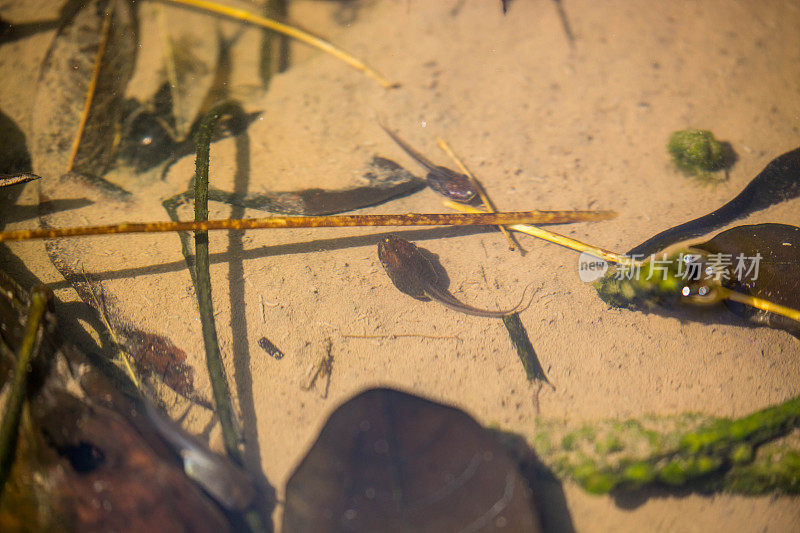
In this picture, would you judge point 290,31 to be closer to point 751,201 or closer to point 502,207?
point 502,207

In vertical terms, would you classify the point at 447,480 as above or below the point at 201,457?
above

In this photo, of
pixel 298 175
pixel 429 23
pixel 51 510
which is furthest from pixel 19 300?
pixel 429 23

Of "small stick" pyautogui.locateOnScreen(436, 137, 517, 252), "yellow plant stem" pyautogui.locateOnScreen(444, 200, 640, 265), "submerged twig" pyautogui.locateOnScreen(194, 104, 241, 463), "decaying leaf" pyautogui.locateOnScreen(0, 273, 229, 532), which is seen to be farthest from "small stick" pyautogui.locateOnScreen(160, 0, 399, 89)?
"decaying leaf" pyautogui.locateOnScreen(0, 273, 229, 532)

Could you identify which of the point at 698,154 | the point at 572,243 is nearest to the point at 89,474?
the point at 572,243

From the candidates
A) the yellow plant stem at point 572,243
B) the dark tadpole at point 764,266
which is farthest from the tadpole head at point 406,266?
the dark tadpole at point 764,266

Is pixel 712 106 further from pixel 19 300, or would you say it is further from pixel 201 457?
pixel 19 300

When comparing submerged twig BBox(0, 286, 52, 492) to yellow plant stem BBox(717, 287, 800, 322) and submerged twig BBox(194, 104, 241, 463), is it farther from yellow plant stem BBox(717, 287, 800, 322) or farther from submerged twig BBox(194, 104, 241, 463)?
yellow plant stem BBox(717, 287, 800, 322)

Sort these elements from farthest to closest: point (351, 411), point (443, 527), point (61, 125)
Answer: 1. point (61, 125)
2. point (351, 411)
3. point (443, 527)
